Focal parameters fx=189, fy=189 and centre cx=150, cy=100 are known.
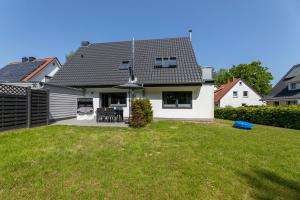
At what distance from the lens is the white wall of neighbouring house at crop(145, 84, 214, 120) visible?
1465 cm

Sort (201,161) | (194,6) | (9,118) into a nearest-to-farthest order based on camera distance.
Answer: (201,161), (9,118), (194,6)

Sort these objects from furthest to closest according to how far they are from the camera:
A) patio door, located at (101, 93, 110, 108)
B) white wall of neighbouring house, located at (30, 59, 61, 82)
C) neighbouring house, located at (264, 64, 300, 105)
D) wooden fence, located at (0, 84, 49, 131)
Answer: neighbouring house, located at (264, 64, 300, 105) < white wall of neighbouring house, located at (30, 59, 61, 82) < patio door, located at (101, 93, 110, 108) < wooden fence, located at (0, 84, 49, 131)

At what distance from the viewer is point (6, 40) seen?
1720 cm

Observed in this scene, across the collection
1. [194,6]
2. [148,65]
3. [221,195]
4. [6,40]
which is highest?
[194,6]

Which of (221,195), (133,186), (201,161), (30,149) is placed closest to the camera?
(221,195)

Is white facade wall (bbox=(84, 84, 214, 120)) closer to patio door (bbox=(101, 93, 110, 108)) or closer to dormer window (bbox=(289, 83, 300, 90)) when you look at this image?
patio door (bbox=(101, 93, 110, 108))

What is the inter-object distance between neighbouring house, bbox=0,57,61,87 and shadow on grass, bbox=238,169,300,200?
21750 mm

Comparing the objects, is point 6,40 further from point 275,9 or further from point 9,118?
point 275,9

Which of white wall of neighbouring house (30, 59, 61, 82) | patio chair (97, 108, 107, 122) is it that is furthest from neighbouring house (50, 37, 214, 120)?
white wall of neighbouring house (30, 59, 61, 82)

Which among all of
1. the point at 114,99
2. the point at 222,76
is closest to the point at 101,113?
the point at 114,99

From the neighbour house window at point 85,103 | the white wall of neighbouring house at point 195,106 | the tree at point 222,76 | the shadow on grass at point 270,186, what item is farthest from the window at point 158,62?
the tree at point 222,76

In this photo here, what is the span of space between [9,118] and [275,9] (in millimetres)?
15952

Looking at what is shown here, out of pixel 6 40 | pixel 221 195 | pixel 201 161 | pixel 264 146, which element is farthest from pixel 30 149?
pixel 6 40

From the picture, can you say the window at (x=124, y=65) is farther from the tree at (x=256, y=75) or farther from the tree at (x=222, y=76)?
the tree at (x=222, y=76)
